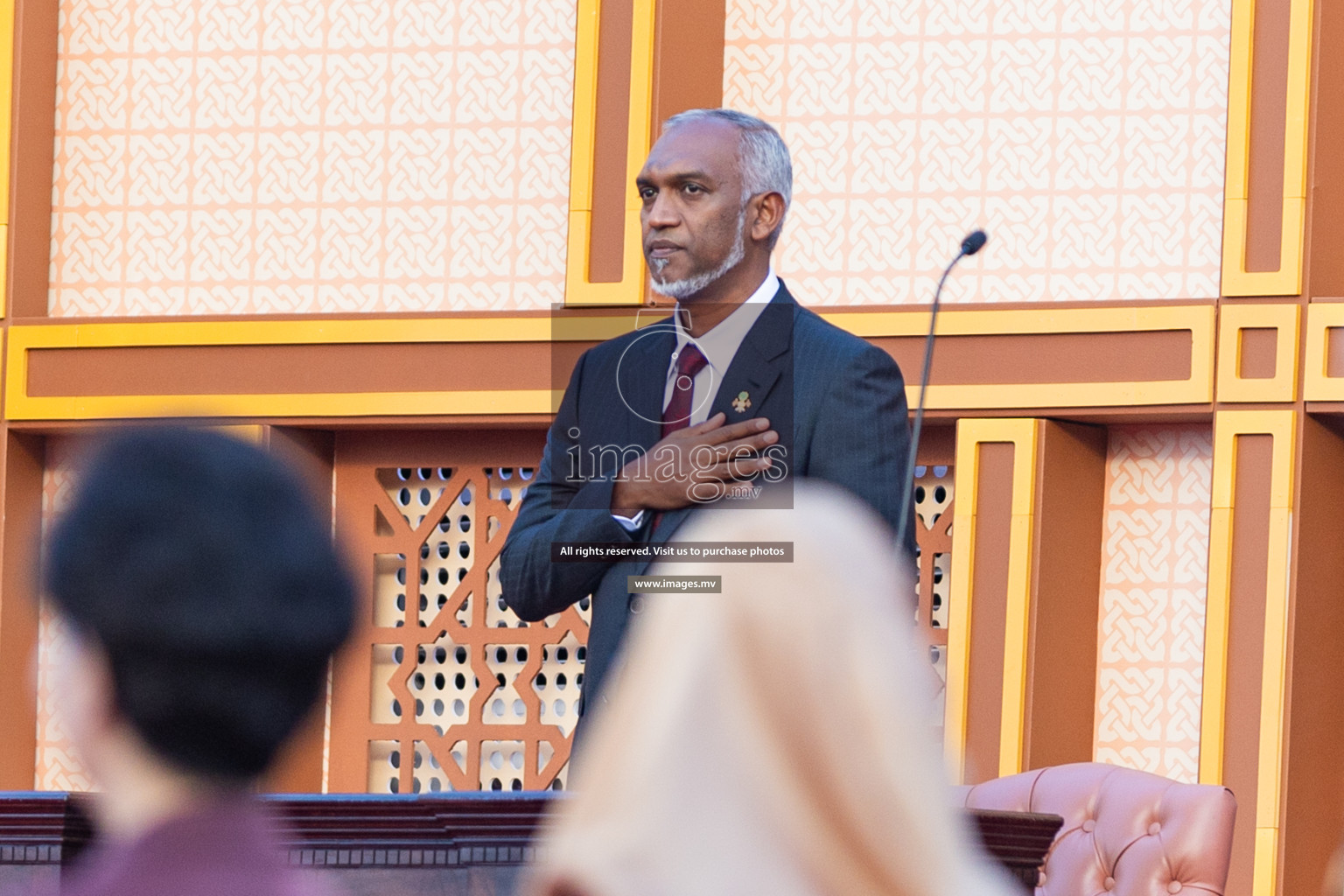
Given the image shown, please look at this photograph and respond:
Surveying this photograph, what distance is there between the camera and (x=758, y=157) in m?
2.15

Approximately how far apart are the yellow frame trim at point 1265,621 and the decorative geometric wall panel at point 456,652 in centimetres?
147

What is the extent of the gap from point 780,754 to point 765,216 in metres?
1.42

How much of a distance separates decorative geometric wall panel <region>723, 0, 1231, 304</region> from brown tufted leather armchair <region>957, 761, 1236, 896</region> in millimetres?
1921

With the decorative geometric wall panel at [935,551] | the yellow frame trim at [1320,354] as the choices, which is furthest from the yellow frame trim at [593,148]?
the yellow frame trim at [1320,354]

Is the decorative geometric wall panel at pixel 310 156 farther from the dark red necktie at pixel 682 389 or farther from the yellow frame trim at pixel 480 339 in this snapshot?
the dark red necktie at pixel 682 389

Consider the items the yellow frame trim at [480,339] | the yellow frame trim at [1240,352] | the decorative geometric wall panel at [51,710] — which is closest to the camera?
the yellow frame trim at [1240,352]

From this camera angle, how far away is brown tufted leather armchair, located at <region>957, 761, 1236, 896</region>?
261cm

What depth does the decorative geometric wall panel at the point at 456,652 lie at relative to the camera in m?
4.81

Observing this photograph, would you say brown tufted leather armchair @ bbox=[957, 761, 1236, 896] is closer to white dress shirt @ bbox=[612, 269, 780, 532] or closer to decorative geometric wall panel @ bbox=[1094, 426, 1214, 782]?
white dress shirt @ bbox=[612, 269, 780, 532]

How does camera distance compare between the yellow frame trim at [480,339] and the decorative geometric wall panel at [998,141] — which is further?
the decorative geometric wall panel at [998,141]

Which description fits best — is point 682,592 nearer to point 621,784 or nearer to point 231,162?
point 621,784

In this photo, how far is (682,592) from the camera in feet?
2.60

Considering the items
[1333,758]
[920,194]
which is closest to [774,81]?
[920,194]

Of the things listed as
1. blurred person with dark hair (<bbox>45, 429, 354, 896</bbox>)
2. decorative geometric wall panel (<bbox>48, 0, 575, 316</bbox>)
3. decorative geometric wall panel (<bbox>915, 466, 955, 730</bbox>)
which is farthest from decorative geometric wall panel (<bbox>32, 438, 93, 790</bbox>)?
blurred person with dark hair (<bbox>45, 429, 354, 896</bbox>)
